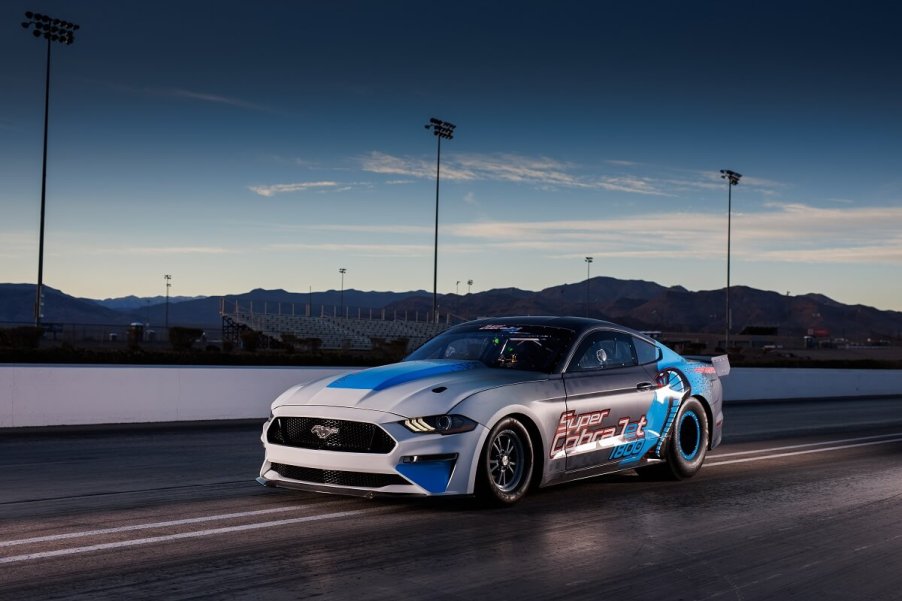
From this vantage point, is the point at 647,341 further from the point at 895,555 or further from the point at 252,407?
the point at 252,407

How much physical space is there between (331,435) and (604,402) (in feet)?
8.36

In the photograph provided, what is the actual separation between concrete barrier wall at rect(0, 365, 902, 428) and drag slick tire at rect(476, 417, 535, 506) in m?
10.6

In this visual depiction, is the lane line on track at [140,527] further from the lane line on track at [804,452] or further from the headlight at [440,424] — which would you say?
the lane line on track at [804,452]

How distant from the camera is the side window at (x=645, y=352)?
1001 cm

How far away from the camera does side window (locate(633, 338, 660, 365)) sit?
10.0 meters

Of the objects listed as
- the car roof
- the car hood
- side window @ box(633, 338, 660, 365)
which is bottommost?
the car hood

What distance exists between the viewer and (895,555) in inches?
272

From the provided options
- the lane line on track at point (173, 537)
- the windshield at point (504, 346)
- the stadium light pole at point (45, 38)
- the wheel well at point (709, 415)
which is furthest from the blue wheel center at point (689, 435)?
the stadium light pole at point (45, 38)

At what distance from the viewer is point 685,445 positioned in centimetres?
1043

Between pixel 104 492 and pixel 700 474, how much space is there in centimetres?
582

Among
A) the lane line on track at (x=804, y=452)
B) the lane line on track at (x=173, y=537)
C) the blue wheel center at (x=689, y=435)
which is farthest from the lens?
the lane line on track at (x=804, y=452)

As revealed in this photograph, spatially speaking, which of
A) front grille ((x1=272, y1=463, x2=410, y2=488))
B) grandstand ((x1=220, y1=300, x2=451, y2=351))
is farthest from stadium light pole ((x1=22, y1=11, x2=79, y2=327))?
front grille ((x1=272, y1=463, x2=410, y2=488))

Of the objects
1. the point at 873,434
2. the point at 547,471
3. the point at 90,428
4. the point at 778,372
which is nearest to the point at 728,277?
the point at 778,372

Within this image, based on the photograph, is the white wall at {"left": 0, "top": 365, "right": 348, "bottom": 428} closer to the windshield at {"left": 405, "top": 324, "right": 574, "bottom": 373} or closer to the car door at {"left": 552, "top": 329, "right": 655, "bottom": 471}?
the windshield at {"left": 405, "top": 324, "right": 574, "bottom": 373}
